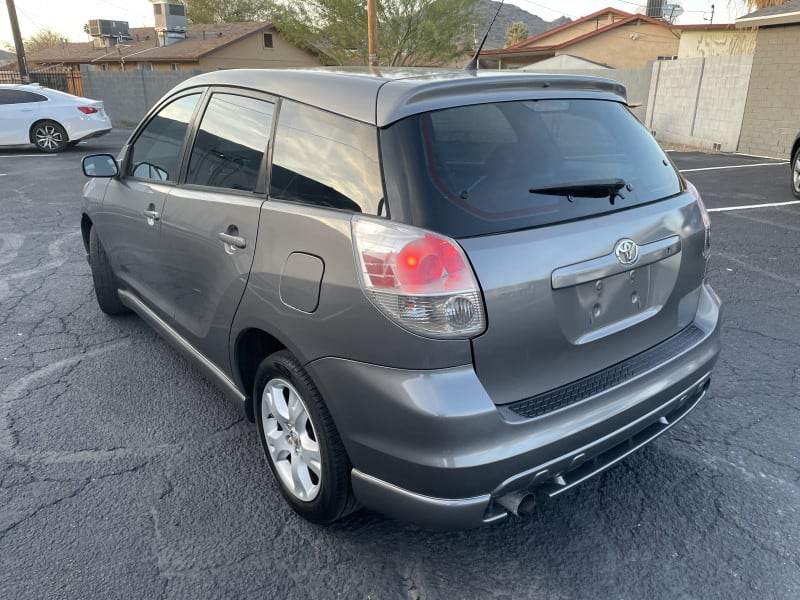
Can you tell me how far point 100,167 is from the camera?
373cm

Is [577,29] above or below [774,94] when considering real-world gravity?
above

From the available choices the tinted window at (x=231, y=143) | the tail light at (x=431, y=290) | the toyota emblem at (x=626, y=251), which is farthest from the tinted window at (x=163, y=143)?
the toyota emblem at (x=626, y=251)

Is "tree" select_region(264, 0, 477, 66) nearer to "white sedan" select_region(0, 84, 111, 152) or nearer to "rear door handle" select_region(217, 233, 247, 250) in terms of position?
"white sedan" select_region(0, 84, 111, 152)

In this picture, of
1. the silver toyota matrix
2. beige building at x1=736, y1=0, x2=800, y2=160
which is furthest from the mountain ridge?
the silver toyota matrix

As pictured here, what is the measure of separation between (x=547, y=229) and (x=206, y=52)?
34.6 m

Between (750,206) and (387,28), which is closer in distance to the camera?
(750,206)

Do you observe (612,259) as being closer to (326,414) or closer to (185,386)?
(326,414)

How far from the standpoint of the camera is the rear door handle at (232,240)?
2.46 m

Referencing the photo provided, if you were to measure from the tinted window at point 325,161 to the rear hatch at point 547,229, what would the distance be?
84mm

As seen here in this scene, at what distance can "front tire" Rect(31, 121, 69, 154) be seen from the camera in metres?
14.4

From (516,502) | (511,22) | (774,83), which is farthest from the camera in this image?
(511,22)

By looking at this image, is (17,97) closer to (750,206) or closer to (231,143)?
(231,143)

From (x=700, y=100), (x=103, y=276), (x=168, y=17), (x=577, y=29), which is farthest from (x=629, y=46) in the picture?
(x=103, y=276)

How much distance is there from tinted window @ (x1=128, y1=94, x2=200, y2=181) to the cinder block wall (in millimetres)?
14404
